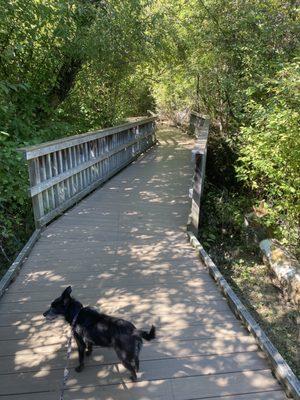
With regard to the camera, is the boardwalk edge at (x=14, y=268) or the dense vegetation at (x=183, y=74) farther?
the dense vegetation at (x=183, y=74)

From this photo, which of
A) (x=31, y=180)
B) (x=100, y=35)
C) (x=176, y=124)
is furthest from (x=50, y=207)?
(x=176, y=124)

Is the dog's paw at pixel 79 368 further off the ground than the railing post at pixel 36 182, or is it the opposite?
the railing post at pixel 36 182

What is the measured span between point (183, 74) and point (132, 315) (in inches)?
388

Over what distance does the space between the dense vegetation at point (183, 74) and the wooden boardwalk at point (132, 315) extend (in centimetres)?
94

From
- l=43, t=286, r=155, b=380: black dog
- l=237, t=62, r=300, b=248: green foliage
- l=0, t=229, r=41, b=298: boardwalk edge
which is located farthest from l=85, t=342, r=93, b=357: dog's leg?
l=237, t=62, r=300, b=248: green foliage

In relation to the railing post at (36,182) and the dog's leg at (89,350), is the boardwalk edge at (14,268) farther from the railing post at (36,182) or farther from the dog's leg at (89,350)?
the dog's leg at (89,350)

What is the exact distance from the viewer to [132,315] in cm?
336

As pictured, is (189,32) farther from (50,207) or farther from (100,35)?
(50,207)

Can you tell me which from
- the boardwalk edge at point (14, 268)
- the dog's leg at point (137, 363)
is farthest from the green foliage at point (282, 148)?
the dog's leg at point (137, 363)

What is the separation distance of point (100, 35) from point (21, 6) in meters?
1.75

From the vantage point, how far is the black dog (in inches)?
97.3

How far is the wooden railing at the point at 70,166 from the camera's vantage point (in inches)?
204

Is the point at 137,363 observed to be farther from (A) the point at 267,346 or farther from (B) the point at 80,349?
(A) the point at 267,346

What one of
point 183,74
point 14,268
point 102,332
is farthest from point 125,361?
point 183,74
